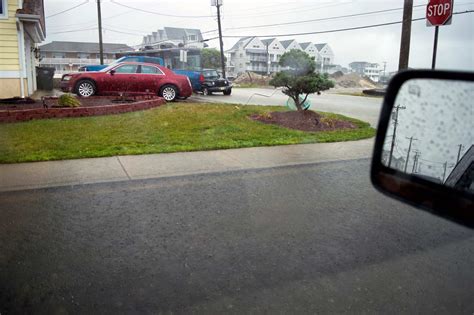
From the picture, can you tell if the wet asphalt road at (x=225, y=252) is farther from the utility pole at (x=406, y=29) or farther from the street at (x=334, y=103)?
the street at (x=334, y=103)

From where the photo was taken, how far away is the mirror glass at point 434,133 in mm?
1360

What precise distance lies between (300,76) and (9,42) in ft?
34.2

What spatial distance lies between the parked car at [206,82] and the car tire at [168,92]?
6.25m

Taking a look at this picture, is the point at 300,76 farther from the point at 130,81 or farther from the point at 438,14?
the point at 130,81

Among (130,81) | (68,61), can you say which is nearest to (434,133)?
(130,81)

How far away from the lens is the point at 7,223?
4.31m

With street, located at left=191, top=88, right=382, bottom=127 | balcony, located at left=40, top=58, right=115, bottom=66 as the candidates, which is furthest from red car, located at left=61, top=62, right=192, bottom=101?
balcony, located at left=40, top=58, right=115, bottom=66

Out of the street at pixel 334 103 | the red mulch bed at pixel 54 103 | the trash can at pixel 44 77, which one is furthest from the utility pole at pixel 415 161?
the trash can at pixel 44 77

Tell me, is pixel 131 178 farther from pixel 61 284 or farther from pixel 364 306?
pixel 364 306

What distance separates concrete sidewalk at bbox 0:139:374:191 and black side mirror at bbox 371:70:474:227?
496cm

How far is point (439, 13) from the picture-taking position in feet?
16.4

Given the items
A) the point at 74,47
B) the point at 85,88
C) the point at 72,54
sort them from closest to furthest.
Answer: the point at 85,88, the point at 72,54, the point at 74,47

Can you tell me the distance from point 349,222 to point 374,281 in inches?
52.3

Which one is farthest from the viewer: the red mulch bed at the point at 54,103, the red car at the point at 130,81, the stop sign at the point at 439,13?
the red car at the point at 130,81
